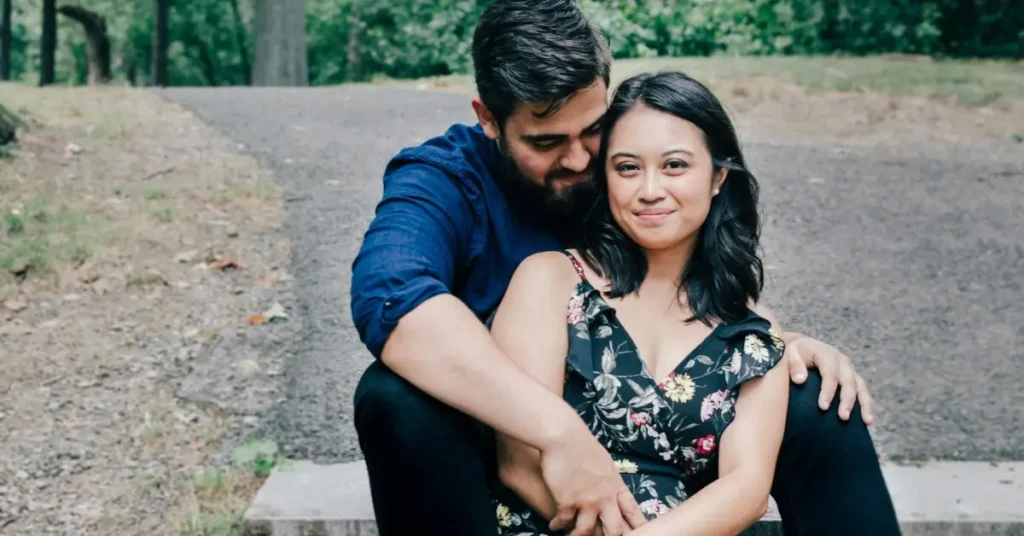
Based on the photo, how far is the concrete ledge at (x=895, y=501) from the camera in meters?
2.77

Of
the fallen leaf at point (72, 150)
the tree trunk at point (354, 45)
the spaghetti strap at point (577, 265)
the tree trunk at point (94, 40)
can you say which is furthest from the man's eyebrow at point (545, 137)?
the tree trunk at point (94, 40)

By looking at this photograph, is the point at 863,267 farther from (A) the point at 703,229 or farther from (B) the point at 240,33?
(B) the point at 240,33

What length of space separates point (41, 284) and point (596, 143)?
2995mm

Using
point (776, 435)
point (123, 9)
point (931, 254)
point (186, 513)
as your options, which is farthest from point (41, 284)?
point (123, 9)

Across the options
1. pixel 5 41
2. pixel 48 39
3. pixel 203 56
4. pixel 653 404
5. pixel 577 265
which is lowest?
pixel 203 56

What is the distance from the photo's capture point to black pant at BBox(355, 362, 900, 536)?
2082 mm

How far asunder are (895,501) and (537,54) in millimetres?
1525

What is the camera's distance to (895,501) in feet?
9.52

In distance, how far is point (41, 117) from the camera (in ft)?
25.0

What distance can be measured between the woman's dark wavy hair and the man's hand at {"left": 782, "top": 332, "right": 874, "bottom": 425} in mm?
158

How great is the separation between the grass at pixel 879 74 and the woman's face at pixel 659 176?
6044 millimetres

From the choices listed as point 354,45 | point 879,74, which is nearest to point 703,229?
point 879,74

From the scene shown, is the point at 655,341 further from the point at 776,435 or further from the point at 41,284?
the point at 41,284

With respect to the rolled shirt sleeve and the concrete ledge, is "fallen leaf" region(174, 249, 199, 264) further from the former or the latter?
the rolled shirt sleeve
